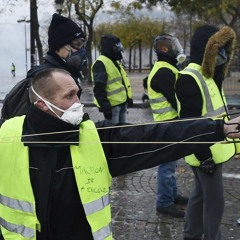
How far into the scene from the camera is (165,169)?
4957 mm

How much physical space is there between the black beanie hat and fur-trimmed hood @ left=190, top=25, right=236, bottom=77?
958mm

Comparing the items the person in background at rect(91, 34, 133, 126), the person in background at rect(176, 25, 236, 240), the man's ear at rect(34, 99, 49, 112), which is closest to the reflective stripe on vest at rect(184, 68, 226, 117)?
the person in background at rect(176, 25, 236, 240)

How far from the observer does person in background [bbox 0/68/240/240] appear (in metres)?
2.15

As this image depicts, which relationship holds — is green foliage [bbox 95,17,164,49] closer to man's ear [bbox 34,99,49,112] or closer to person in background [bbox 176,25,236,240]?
person in background [bbox 176,25,236,240]

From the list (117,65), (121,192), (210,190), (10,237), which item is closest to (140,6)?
(117,65)

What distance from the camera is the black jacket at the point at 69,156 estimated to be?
2154mm

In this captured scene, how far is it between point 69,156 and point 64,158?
0.03 m

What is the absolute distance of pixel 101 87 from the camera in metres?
6.36

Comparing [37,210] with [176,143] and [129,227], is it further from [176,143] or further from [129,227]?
[129,227]

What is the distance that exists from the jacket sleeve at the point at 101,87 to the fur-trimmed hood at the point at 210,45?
Answer: 8.77ft

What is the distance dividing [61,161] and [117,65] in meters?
4.59

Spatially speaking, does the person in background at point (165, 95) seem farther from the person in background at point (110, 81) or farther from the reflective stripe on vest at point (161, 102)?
the person in background at point (110, 81)

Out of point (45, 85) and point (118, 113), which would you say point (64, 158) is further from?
point (118, 113)

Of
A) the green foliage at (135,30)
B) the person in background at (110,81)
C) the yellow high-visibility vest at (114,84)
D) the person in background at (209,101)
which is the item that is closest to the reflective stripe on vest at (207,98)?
the person in background at (209,101)
